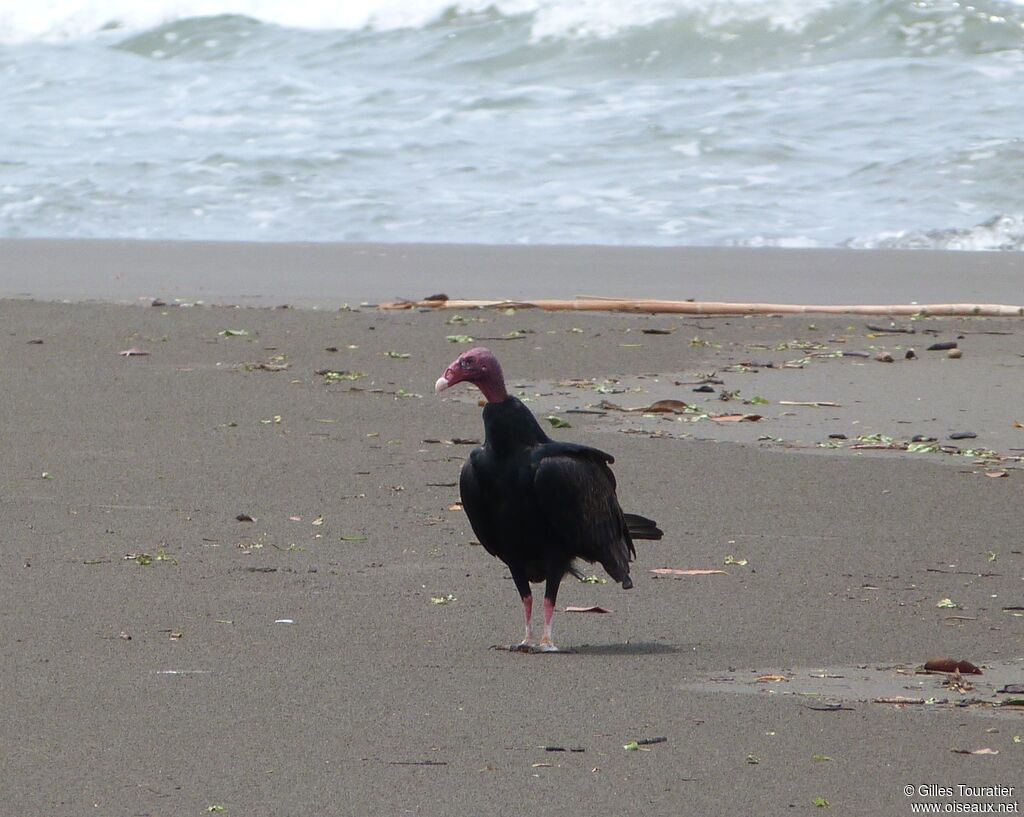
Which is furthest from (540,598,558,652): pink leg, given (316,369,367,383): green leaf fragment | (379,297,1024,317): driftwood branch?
(379,297,1024,317): driftwood branch

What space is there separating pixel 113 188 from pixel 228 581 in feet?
45.4

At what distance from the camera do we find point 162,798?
3322 mm

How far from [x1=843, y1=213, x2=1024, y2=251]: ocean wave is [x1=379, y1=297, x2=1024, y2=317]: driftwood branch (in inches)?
163

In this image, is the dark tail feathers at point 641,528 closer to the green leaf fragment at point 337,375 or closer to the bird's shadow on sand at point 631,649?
the bird's shadow on sand at point 631,649

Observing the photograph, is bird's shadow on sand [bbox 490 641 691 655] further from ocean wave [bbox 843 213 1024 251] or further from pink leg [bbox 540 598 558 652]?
ocean wave [bbox 843 213 1024 251]

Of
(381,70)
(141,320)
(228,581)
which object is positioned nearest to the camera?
(228,581)

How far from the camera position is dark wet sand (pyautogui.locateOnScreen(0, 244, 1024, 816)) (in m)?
3.51

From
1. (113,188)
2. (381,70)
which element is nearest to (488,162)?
(113,188)

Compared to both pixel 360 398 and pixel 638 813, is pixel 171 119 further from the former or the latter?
pixel 638 813

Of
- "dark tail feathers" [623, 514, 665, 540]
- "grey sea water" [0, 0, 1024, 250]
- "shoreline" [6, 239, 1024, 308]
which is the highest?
"grey sea water" [0, 0, 1024, 250]

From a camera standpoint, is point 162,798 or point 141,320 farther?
point 141,320

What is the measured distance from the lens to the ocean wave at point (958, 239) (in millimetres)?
15305

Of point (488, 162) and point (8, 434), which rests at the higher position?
point (488, 162)

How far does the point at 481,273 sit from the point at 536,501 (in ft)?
29.8
